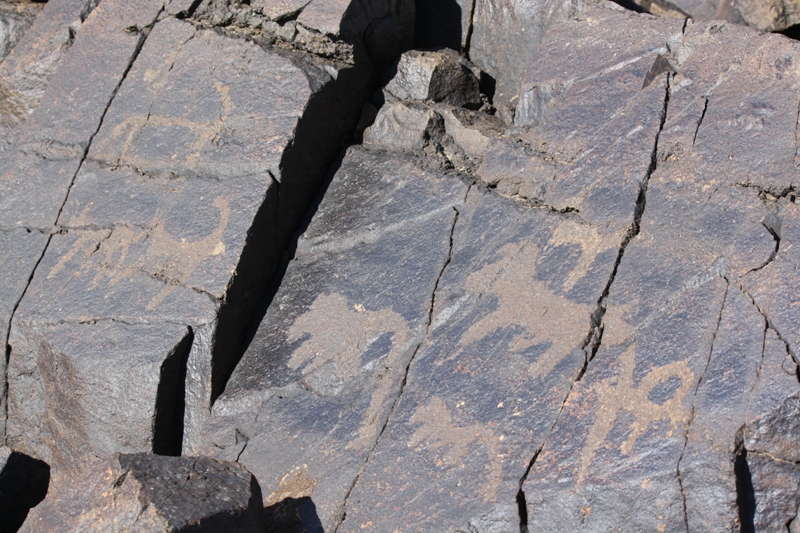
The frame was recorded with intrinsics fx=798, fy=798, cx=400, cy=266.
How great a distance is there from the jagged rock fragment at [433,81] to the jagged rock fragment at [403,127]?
103 mm

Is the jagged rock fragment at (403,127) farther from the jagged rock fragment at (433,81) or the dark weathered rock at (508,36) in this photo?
the dark weathered rock at (508,36)

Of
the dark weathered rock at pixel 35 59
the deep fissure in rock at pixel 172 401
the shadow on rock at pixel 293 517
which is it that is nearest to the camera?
the shadow on rock at pixel 293 517

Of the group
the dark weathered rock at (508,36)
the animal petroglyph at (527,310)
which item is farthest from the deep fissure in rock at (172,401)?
the dark weathered rock at (508,36)

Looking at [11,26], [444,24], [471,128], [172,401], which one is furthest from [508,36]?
[11,26]

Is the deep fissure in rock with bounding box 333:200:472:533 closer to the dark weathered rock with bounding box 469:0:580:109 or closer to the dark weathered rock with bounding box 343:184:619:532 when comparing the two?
the dark weathered rock with bounding box 343:184:619:532

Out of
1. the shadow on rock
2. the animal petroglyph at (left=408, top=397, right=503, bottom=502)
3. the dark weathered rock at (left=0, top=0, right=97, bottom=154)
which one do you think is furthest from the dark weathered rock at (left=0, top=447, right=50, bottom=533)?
the dark weathered rock at (left=0, top=0, right=97, bottom=154)

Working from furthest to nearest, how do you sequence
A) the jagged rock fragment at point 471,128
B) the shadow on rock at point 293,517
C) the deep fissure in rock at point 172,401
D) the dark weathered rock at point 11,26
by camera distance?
the dark weathered rock at point 11,26
the jagged rock fragment at point 471,128
the deep fissure in rock at point 172,401
the shadow on rock at point 293,517

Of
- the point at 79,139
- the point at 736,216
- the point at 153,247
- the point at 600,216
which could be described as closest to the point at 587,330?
the point at 600,216

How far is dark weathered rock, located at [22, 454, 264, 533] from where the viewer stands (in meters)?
2.02

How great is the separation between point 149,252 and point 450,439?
132 cm

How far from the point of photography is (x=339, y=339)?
2.71 meters

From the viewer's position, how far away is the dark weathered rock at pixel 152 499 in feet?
6.63

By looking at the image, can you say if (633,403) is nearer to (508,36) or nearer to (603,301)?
(603,301)

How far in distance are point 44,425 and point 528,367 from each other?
1.77m
